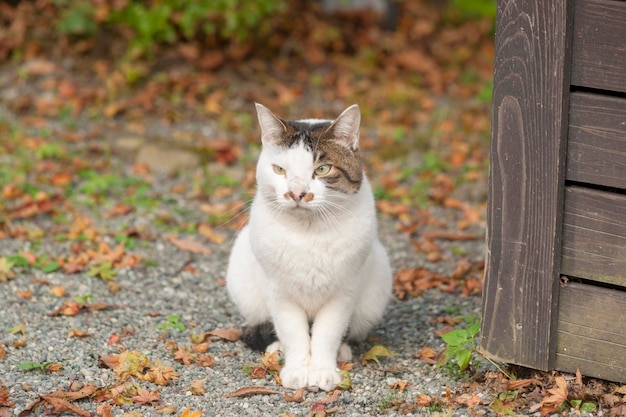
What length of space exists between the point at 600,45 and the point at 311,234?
57.7 inches

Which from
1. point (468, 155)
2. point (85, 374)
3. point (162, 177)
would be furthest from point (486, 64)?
point (85, 374)

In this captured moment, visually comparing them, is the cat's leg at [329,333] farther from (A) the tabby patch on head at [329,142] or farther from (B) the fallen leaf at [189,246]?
(B) the fallen leaf at [189,246]

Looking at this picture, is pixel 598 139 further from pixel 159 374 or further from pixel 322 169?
pixel 159 374

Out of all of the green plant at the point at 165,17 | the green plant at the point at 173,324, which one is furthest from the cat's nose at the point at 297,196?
the green plant at the point at 165,17

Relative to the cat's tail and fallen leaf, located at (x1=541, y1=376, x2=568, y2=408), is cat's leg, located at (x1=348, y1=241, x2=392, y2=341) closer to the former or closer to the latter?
the cat's tail

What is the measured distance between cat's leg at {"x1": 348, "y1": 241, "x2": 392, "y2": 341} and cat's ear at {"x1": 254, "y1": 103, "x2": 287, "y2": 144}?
0.78m

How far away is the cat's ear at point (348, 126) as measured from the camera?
3871mm

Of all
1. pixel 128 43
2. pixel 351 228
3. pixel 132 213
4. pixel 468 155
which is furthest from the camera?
pixel 128 43

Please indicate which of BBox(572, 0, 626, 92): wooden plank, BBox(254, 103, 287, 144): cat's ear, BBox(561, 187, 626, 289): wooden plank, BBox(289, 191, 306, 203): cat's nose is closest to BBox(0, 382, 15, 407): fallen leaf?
BBox(289, 191, 306, 203): cat's nose

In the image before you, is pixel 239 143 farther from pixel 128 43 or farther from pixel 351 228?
pixel 351 228

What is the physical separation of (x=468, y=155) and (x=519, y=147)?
13.7 ft

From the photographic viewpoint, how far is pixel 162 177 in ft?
23.4

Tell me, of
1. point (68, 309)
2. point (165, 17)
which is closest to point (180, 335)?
point (68, 309)

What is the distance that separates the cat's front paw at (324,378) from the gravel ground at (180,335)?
61 mm
